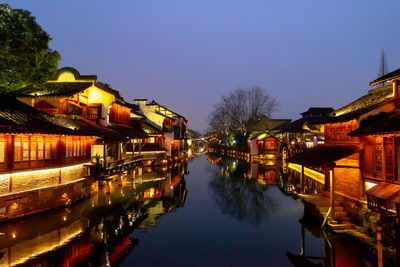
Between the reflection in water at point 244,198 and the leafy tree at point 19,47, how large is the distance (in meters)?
20.6

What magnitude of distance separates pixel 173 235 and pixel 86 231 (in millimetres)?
4804

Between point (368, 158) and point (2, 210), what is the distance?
20.0 meters

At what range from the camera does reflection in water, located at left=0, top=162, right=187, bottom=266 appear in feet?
35.7

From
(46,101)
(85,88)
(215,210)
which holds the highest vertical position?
(85,88)

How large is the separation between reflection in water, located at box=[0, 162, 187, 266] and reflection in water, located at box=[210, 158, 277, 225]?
15.7ft

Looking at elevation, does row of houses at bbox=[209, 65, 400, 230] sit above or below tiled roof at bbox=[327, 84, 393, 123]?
below

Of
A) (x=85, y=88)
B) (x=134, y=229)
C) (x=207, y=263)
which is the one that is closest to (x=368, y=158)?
(x=207, y=263)

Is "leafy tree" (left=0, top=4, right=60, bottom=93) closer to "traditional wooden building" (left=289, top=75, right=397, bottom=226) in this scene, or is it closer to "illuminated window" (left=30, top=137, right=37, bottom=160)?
"illuminated window" (left=30, top=137, right=37, bottom=160)

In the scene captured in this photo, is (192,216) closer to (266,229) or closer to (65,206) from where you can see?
(266,229)

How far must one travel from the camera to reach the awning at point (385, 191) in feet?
34.1

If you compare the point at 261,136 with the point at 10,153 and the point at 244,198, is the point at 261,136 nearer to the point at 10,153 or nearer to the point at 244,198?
the point at 244,198

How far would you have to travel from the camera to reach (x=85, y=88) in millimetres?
23016

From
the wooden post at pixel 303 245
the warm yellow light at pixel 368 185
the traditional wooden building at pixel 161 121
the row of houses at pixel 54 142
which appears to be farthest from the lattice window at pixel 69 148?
the traditional wooden building at pixel 161 121

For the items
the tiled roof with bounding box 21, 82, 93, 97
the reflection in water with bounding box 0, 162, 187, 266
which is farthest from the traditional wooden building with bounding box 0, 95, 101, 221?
the tiled roof with bounding box 21, 82, 93, 97
